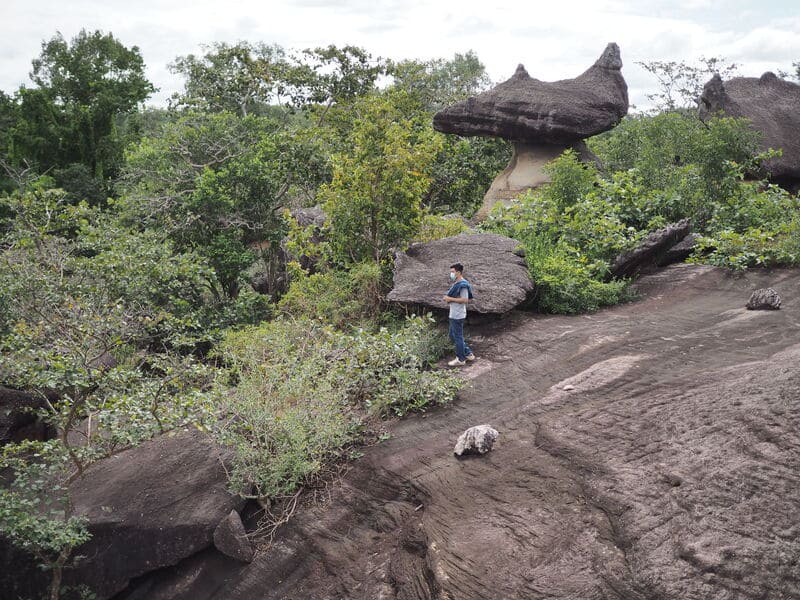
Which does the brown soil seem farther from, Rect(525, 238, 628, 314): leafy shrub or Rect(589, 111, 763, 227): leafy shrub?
Rect(589, 111, 763, 227): leafy shrub

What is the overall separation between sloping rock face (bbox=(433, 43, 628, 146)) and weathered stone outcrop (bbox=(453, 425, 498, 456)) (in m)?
11.7

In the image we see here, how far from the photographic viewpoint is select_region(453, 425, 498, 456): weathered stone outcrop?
23.0 feet

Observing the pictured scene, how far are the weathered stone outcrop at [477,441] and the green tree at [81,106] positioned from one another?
21515mm

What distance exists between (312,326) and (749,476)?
19.5 ft

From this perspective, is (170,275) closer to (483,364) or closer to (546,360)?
(483,364)

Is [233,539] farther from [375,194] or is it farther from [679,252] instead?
[679,252]

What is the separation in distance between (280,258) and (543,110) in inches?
290

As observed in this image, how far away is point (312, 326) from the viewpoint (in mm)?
9742

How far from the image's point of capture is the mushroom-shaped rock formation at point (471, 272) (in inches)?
404

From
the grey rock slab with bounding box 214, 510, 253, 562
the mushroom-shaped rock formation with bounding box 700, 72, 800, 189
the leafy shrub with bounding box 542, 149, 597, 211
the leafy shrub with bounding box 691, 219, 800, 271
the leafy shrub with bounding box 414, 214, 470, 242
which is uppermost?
the mushroom-shaped rock formation with bounding box 700, 72, 800, 189

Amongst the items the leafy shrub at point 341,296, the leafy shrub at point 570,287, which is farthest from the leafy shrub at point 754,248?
the leafy shrub at point 341,296

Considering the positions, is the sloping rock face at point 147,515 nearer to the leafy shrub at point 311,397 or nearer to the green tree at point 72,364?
the green tree at point 72,364

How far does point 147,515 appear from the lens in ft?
25.0

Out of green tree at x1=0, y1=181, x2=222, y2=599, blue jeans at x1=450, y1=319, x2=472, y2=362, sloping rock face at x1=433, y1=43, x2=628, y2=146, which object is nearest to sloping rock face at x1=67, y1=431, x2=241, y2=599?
green tree at x1=0, y1=181, x2=222, y2=599
